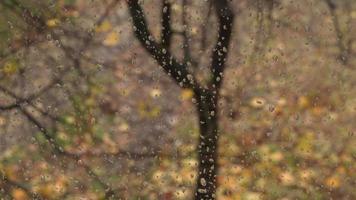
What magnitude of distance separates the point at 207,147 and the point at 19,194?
3.46ft

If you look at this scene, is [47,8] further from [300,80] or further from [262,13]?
[300,80]

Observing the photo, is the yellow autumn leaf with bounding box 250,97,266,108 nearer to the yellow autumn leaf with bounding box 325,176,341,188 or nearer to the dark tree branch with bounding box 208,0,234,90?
the dark tree branch with bounding box 208,0,234,90

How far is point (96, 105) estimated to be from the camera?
9.47 feet

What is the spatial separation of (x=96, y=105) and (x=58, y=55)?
36 centimetres

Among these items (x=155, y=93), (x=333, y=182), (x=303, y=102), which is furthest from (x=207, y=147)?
(x=333, y=182)

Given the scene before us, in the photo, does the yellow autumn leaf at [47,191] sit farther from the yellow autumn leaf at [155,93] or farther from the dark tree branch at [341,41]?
the dark tree branch at [341,41]

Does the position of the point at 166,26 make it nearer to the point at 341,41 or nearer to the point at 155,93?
the point at 155,93

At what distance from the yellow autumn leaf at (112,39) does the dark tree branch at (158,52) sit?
0.37 feet

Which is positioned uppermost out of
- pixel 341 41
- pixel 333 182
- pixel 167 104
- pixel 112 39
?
pixel 112 39

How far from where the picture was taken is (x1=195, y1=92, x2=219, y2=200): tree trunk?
9.05 ft

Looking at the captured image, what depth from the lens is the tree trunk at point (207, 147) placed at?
9.05ft

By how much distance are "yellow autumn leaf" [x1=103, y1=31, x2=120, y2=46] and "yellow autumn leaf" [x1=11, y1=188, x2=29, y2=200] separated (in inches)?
36.8

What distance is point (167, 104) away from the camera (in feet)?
9.42

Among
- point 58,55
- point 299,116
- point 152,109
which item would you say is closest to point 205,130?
point 152,109
